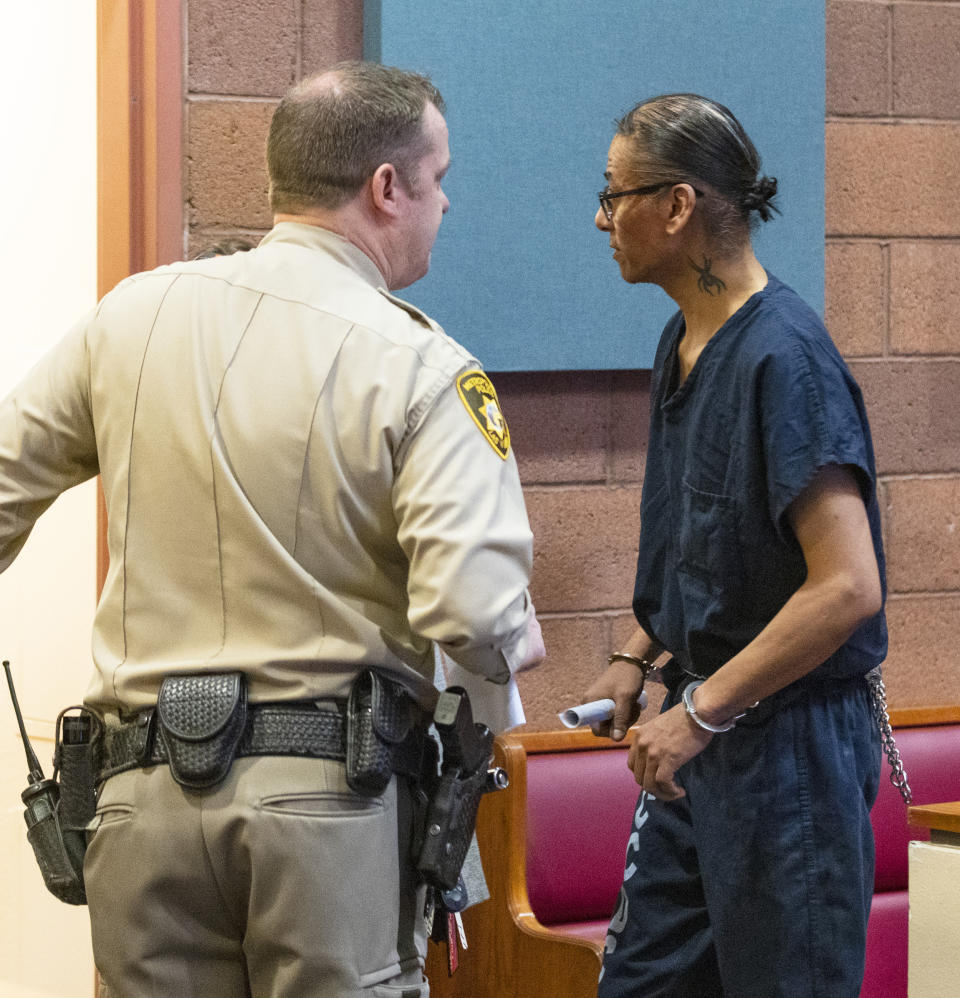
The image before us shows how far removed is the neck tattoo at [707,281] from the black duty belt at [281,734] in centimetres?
73

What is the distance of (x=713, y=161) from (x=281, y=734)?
2.94ft

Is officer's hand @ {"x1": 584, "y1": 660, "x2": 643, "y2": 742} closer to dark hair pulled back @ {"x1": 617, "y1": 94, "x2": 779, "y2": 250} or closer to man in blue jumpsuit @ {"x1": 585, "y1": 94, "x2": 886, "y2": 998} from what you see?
man in blue jumpsuit @ {"x1": 585, "y1": 94, "x2": 886, "y2": 998}

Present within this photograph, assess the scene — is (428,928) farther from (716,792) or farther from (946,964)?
(946,964)

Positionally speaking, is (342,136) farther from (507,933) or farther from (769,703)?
(507,933)

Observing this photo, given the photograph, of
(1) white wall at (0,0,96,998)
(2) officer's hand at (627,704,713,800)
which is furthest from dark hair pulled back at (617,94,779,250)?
(1) white wall at (0,0,96,998)

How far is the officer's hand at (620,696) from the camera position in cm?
186

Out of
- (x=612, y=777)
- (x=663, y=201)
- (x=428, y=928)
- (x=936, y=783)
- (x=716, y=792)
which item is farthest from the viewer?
(x=936, y=783)

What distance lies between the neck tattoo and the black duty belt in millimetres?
727

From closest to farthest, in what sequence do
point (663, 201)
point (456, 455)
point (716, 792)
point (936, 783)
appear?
1. point (456, 455)
2. point (716, 792)
3. point (663, 201)
4. point (936, 783)

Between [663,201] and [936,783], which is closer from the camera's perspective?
[663,201]

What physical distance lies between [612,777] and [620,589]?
1.39ft

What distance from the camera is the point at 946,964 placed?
5.74ft

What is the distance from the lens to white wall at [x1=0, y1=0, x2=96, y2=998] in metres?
2.73

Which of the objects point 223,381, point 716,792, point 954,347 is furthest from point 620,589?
point 223,381
